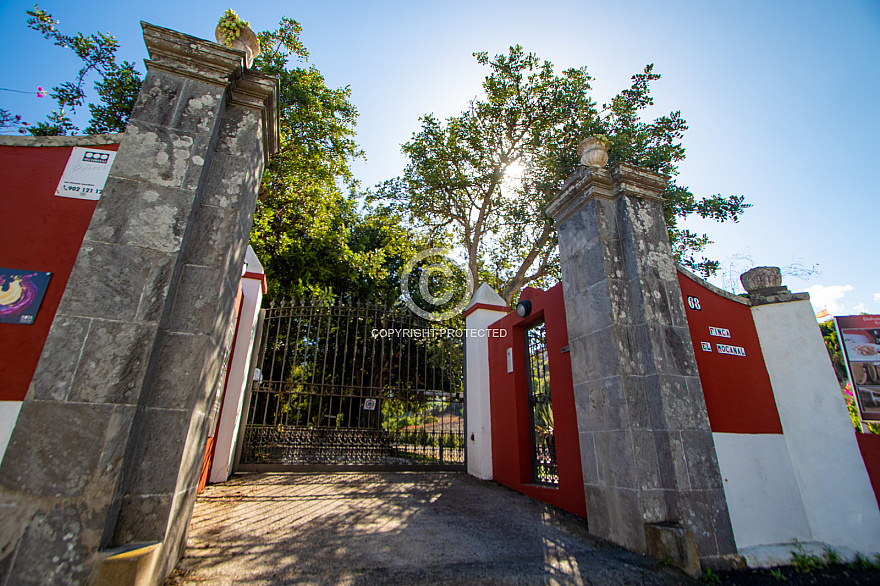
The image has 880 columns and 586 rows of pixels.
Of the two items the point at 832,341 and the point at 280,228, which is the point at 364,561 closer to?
the point at 832,341

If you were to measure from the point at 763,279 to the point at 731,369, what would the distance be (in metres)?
1.20

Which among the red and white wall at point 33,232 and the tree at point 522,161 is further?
the tree at point 522,161

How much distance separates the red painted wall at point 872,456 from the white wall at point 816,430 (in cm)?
4

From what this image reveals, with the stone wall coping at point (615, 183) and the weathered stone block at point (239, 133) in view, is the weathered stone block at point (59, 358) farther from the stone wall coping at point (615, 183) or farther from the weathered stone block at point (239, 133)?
the stone wall coping at point (615, 183)

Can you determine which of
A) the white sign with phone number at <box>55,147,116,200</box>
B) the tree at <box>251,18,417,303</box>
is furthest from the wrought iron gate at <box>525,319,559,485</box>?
the tree at <box>251,18,417,303</box>

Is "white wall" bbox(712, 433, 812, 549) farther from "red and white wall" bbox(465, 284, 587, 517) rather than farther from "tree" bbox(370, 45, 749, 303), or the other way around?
"tree" bbox(370, 45, 749, 303)

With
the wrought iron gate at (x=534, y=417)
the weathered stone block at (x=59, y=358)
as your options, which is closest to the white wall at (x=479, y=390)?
the wrought iron gate at (x=534, y=417)

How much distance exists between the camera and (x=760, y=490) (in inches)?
137

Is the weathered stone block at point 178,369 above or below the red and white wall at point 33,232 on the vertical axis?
below

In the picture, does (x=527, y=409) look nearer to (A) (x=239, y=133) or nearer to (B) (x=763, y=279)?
(B) (x=763, y=279)

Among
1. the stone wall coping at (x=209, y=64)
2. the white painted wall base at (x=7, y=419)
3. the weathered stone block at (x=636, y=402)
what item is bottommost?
the white painted wall base at (x=7, y=419)

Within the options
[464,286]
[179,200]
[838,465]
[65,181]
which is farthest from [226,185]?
[464,286]

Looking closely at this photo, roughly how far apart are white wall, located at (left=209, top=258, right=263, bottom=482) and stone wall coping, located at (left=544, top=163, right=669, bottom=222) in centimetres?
504

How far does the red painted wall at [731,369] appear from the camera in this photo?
12.0ft
